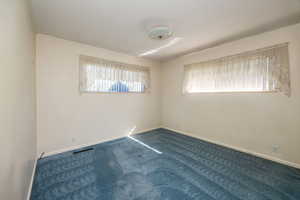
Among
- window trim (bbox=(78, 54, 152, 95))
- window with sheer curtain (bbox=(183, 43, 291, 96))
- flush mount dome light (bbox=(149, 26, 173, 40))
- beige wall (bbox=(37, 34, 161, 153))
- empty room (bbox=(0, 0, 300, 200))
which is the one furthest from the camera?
window trim (bbox=(78, 54, 152, 95))

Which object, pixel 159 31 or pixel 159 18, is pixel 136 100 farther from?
pixel 159 18

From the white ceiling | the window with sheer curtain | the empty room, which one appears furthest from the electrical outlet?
the white ceiling

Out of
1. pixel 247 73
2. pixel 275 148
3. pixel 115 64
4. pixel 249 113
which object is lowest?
pixel 275 148

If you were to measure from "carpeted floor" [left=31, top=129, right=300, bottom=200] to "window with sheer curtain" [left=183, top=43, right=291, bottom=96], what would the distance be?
4.71ft

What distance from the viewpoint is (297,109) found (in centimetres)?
209

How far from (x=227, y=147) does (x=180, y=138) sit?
1137mm

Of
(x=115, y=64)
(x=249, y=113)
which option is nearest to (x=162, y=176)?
(x=249, y=113)

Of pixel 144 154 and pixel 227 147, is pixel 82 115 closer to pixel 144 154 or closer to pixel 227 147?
pixel 144 154

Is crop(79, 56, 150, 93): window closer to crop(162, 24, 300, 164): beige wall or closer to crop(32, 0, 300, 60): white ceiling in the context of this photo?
crop(32, 0, 300, 60): white ceiling

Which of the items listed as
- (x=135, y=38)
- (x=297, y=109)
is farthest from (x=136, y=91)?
(x=297, y=109)

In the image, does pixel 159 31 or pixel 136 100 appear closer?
pixel 159 31

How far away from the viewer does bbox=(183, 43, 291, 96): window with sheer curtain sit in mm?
2234

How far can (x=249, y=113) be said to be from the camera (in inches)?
102

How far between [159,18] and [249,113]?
262 cm
